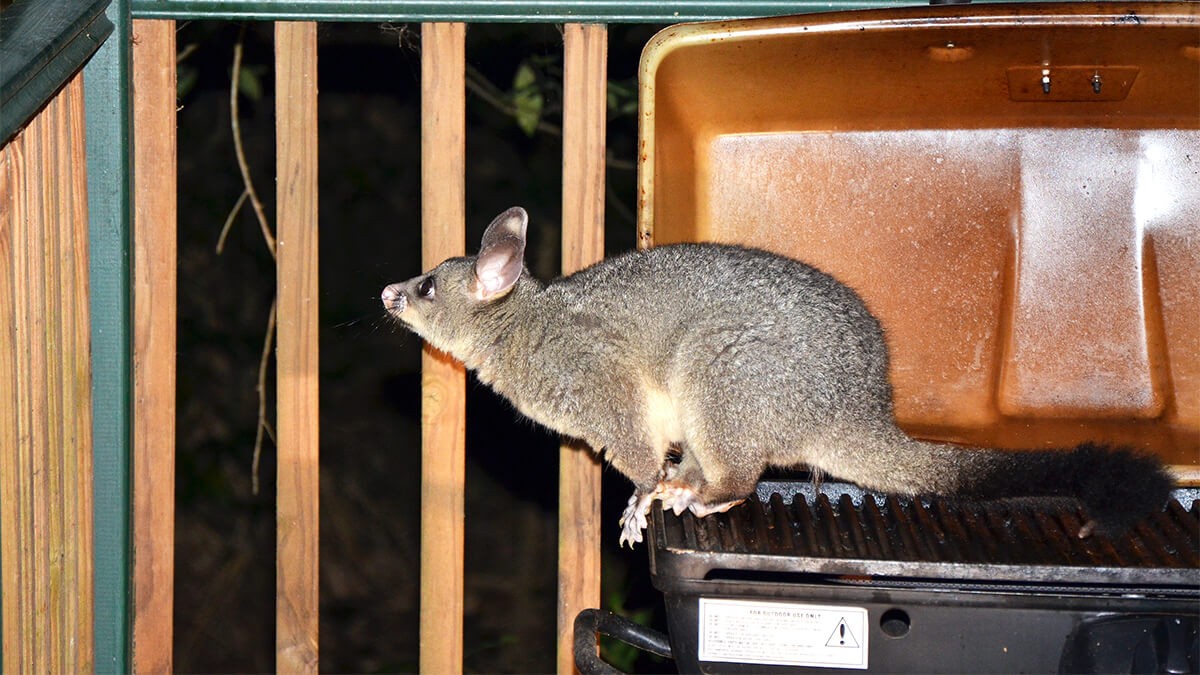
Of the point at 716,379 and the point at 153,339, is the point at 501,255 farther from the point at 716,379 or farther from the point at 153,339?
the point at 153,339

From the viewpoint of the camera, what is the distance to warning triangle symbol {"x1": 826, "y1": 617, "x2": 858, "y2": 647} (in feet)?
6.58

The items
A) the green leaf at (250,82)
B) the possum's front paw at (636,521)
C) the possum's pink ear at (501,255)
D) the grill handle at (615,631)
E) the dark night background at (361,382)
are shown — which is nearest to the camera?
the grill handle at (615,631)

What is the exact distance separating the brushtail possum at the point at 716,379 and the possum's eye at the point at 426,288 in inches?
6.5

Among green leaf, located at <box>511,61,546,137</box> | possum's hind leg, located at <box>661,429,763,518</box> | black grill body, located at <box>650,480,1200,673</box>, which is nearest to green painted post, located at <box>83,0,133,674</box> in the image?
possum's hind leg, located at <box>661,429,763,518</box>

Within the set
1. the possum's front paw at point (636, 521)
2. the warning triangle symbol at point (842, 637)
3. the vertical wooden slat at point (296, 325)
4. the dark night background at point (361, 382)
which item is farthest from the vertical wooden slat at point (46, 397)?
the dark night background at point (361, 382)

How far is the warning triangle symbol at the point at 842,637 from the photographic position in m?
2.01

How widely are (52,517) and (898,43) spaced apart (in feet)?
6.90

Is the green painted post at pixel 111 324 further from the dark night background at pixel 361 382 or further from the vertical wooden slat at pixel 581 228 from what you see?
the dark night background at pixel 361 382

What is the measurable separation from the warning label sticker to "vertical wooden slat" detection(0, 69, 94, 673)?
56.1 inches

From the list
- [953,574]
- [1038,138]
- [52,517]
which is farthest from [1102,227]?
[52,517]

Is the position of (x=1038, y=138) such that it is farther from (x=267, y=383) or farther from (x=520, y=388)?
(x=267, y=383)

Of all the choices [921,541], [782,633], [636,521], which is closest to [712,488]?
[636,521]

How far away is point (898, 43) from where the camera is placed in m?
2.59

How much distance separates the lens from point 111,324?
2.94 m
